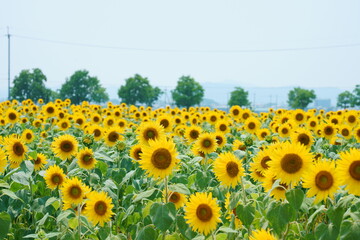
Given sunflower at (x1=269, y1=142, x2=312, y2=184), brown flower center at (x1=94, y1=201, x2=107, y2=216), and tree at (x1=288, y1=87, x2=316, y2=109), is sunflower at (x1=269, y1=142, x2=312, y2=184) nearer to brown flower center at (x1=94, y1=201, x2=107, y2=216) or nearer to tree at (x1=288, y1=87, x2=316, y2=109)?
brown flower center at (x1=94, y1=201, x2=107, y2=216)

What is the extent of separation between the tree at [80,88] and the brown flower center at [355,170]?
302 ft

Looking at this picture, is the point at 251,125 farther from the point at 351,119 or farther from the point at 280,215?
the point at 280,215

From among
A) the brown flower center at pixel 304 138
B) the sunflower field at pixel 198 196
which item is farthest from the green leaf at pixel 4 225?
the brown flower center at pixel 304 138

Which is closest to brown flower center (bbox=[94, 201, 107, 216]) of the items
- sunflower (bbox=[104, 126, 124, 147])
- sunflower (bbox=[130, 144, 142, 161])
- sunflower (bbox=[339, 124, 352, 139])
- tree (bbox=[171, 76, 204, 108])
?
sunflower (bbox=[130, 144, 142, 161])

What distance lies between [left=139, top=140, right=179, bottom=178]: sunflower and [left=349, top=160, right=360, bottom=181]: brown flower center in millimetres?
1165

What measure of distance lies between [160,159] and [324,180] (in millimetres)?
1111


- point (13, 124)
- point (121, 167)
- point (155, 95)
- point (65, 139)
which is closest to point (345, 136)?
point (121, 167)

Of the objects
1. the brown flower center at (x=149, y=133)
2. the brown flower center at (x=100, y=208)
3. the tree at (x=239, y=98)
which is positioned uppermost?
the tree at (x=239, y=98)

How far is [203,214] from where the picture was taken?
9.77 feet

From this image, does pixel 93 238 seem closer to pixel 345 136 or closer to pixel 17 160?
pixel 17 160

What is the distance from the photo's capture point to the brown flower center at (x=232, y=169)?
11.2 feet

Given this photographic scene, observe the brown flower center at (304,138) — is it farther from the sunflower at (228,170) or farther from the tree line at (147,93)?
the tree line at (147,93)

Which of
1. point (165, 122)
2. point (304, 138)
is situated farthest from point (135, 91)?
point (304, 138)

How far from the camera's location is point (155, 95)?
320 feet
